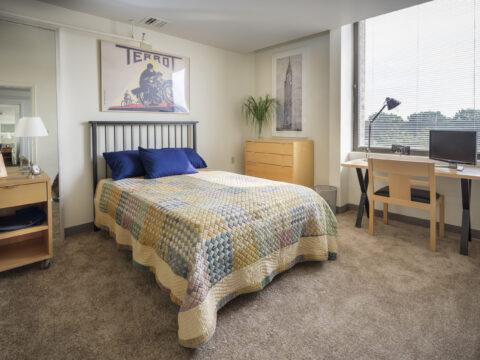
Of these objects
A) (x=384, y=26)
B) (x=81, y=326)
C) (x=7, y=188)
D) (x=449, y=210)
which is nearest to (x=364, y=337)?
(x=81, y=326)

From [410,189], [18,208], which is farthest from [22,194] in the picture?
[410,189]

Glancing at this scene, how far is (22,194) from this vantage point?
7.52 ft

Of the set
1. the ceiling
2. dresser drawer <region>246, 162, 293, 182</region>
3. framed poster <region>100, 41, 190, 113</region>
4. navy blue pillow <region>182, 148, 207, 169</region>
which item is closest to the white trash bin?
dresser drawer <region>246, 162, 293, 182</region>

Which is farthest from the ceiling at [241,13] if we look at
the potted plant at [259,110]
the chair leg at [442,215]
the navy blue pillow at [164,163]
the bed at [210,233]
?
the chair leg at [442,215]

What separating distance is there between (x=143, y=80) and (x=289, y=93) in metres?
2.06

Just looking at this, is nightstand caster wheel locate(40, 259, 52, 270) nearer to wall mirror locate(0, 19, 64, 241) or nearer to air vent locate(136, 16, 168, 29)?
wall mirror locate(0, 19, 64, 241)

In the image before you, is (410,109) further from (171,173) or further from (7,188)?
(7,188)

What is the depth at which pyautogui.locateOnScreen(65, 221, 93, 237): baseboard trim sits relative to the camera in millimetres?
3191

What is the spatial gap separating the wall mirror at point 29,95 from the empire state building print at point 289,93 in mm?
2903

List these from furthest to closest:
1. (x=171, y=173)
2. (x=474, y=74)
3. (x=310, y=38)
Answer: (x=310, y=38)
(x=171, y=173)
(x=474, y=74)

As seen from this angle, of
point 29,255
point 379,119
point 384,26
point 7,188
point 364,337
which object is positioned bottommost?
point 364,337

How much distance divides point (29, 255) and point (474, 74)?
4379 millimetres

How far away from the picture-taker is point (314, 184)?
4312mm

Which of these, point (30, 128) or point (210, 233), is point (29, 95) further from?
point (210, 233)
